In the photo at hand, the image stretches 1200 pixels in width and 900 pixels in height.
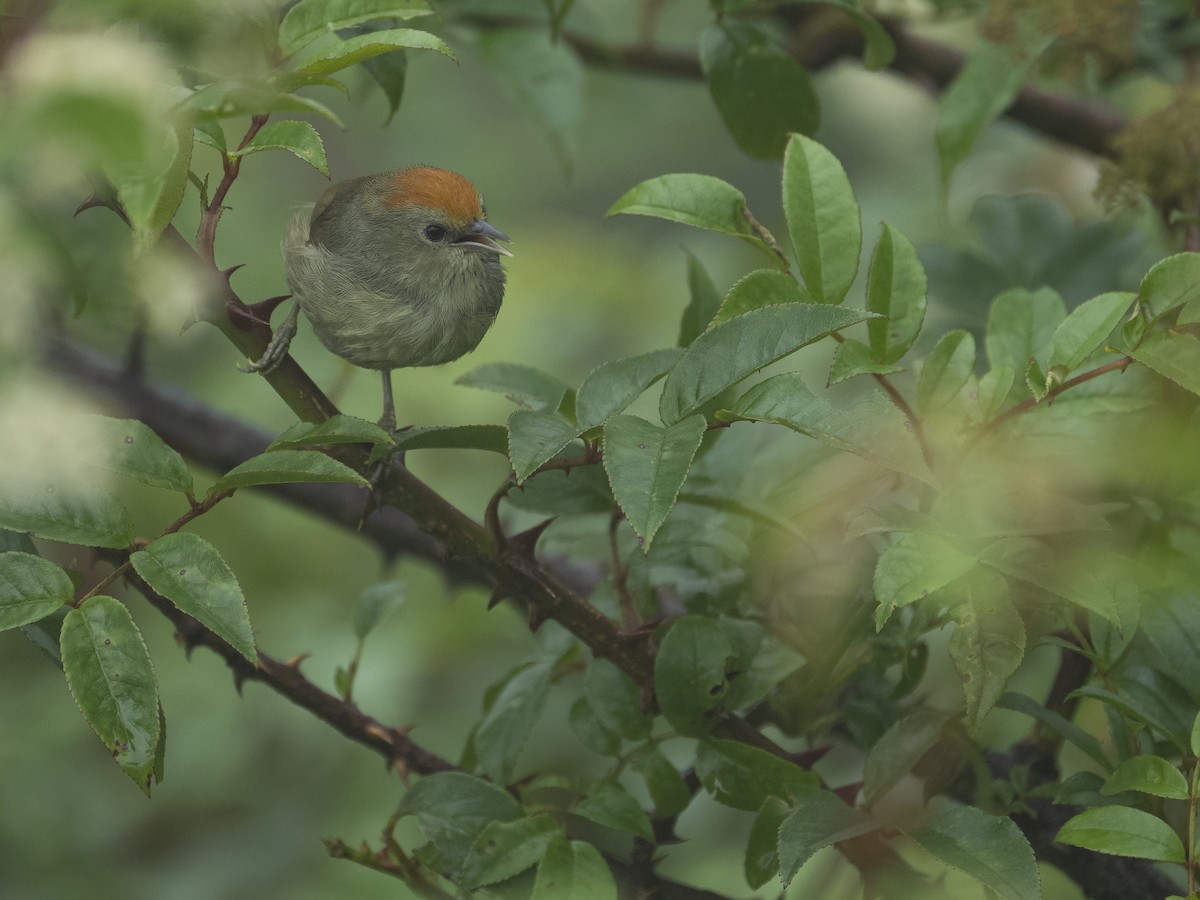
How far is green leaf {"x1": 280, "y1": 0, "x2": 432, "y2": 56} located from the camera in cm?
119

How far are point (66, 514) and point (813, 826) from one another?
2.36ft

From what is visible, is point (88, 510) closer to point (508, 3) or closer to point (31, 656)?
point (508, 3)

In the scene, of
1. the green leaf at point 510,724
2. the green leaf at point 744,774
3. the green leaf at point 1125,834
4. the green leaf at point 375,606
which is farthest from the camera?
the green leaf at point 375,606

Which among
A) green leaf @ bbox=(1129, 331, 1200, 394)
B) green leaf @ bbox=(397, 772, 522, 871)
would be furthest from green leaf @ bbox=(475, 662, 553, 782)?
green leaf @ bbox=(1129, 331, 1200, 394)

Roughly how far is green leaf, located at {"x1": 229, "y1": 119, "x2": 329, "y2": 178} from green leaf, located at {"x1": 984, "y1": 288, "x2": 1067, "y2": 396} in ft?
2.60

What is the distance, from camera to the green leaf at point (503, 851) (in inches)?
49.6

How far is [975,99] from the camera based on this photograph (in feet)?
6.02

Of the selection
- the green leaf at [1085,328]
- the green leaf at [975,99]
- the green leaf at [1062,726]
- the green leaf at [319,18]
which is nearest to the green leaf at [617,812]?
the green leaf at [1062,726]

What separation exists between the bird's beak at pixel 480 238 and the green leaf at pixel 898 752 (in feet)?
3.67

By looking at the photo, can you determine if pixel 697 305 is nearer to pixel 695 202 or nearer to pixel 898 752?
pixel 695 202

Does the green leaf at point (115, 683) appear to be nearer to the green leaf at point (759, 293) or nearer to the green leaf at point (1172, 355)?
the green leaf at point (759, 293)

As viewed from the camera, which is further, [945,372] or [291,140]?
[945,372]

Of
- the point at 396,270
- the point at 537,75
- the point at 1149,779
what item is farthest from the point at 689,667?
the point at 537,75

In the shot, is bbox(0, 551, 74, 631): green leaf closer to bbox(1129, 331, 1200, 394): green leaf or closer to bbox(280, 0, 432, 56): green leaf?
bbox(280, 0, 432, 56): green leaf
